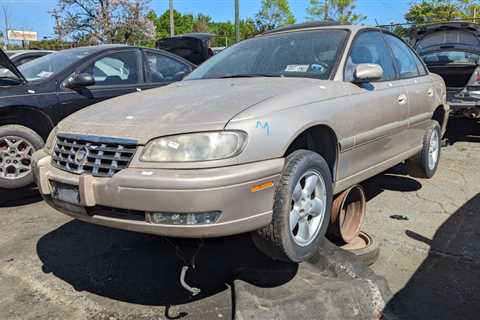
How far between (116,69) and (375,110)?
11.0 feet

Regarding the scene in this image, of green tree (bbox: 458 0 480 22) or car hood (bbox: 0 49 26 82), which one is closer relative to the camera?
car hood (bbox: 0 49 26 82)

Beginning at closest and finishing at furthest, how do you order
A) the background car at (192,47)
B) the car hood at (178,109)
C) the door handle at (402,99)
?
the car hood at (178,109) → the door handle at (402,99) → the background car at (192,47)

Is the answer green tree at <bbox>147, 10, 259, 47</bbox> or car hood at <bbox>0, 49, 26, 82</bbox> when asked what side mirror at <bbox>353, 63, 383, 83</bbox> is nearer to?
car hood at <bbox>0, 49, 26, 82</bbox>

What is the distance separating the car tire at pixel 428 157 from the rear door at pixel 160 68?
10.1ft

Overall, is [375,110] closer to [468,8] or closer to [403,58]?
[403,58]

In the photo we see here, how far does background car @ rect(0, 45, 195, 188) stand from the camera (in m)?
4.48

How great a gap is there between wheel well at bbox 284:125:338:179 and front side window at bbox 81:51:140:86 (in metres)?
3.18

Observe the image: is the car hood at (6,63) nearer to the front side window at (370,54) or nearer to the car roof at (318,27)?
the car roof at (318,27)

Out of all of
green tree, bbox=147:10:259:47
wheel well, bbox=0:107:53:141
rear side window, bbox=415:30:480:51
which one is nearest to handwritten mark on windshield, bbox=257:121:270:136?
wheel well, bbox=0:107:53:141

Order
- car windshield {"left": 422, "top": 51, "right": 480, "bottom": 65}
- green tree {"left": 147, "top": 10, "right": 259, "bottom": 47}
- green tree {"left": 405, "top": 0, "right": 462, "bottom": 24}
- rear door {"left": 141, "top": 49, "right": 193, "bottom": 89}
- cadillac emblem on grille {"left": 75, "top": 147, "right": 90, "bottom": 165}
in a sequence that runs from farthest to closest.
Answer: green tree {"left": 147, "top": 10, "right": 259, "bottom": 47}
green tree {"left": 405, "top": 0, "right": 462, "bottom": 24}
car windshield {"left": 422, "top": 51, "right": 480, "bottom": 65}
rear door {"left": 141, "top": 49, "right": 193, "bottom": 89}
cadillac emblem on grille {"left": 75, "top": 147, "right": 90, "bottom": 165}

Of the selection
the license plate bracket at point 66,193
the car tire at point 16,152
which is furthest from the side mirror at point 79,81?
the license plate bracket at point 66,193

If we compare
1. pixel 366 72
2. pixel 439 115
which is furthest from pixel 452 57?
pixel 366 72

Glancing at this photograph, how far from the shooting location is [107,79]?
5.43 m

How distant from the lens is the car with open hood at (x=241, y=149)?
7.58ft
